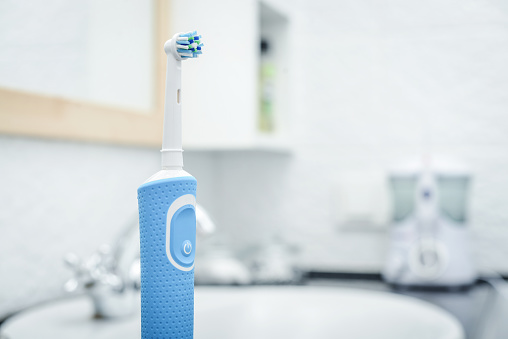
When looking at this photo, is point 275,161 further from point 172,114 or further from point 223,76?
point 172,114

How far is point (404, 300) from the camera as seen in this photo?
1.02m

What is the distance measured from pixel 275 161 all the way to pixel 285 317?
1.69 feet

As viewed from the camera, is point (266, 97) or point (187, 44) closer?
point (187, 44)

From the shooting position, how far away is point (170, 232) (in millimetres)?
430

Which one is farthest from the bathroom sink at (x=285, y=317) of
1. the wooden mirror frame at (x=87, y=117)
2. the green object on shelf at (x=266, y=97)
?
the green object on shelf at (x=266, y=97)

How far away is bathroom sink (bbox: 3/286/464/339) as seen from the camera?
724 mm

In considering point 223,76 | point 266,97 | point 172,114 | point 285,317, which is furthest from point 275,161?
point 172,114

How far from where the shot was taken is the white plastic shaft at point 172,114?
1.45 feet

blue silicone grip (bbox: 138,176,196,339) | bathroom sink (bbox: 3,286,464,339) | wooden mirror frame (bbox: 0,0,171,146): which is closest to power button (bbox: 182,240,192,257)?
blue silicone grip (bbox: 138,176,196,339)

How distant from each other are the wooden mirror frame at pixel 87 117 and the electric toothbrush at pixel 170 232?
1.30 feet

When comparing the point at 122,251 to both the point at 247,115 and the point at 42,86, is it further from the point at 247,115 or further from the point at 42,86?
the point at 247,115

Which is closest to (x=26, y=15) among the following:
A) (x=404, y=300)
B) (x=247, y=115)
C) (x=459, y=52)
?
(x=247, y=115)

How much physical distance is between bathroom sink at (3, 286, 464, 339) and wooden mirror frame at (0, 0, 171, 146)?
0.25 meters

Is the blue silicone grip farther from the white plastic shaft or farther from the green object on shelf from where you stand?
the green object on shelf
